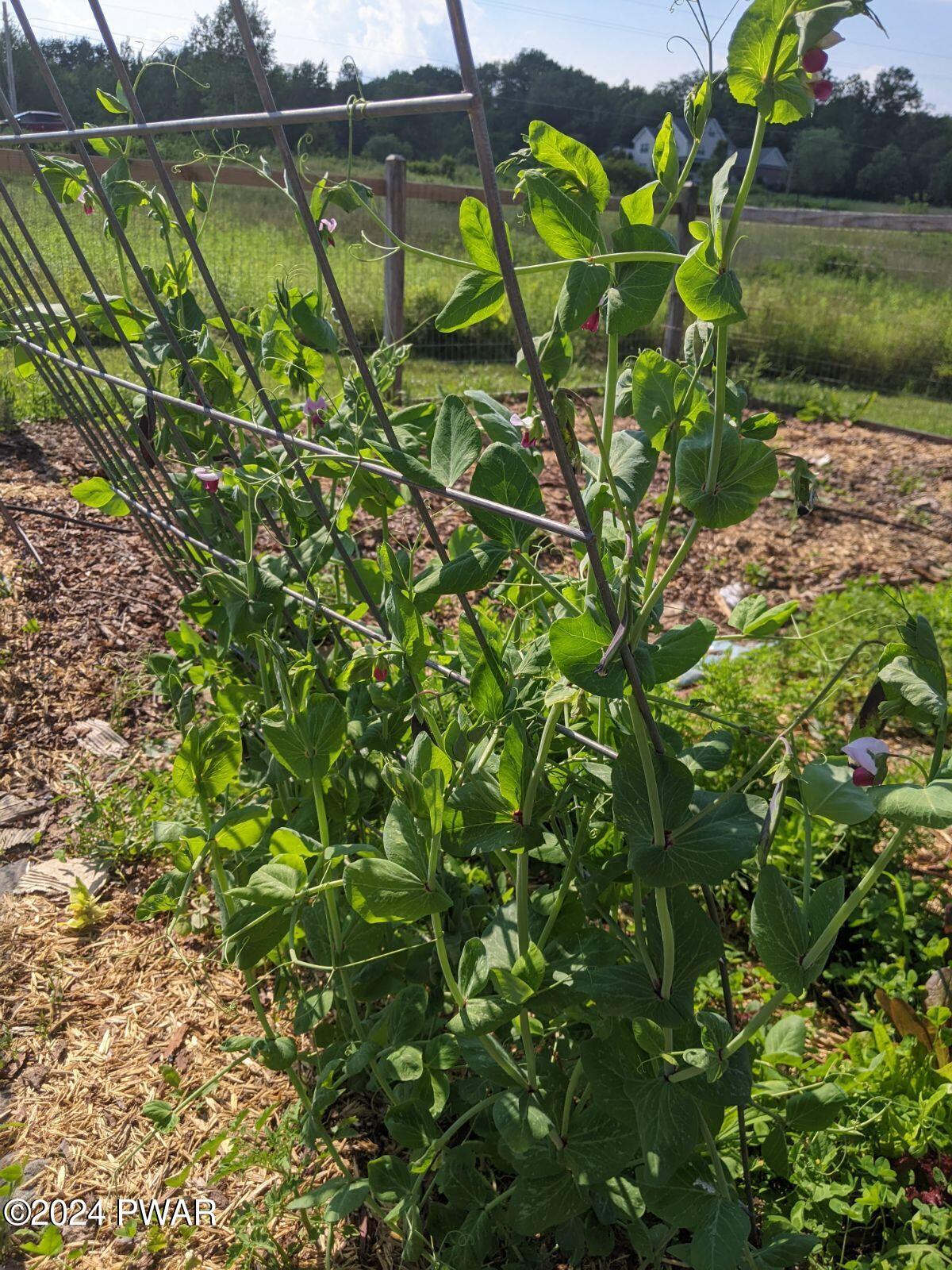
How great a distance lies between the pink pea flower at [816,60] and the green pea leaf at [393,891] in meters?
0.87

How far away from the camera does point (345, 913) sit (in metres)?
1.31

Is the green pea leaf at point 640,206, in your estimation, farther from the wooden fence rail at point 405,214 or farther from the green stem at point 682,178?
the wooden fence rail at point 405,214

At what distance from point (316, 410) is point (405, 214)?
14.3 feet

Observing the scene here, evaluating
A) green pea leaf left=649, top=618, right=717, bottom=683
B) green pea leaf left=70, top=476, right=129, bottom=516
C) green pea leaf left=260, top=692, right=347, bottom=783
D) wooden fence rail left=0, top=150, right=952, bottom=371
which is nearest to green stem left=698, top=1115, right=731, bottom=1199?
green pea leaf left=649, top=618, right=717, bottom=683

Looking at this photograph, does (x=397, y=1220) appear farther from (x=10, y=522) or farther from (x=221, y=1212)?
(x=10, y=522)

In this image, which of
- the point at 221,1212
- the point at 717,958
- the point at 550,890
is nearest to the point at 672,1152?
the point at 717,958

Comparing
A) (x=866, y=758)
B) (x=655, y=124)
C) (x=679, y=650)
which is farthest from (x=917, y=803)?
(x=655, y=124)

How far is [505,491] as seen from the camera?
0.97 m

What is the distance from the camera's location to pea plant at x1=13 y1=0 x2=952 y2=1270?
0.84 m

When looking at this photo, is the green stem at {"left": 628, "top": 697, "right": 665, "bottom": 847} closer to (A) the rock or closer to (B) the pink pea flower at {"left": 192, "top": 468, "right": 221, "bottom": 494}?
(B) the pink pea flower at {"left": 192, "top": 468, "right": 221, "bottom": 494}

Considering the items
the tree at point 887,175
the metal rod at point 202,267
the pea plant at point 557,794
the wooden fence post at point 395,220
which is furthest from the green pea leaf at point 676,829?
the tree at point 887,175

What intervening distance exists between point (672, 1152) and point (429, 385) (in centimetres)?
612

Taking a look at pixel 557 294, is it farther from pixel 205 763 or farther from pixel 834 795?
pixel 834 795

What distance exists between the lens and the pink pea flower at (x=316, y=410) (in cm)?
164
